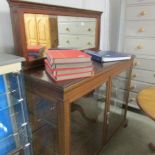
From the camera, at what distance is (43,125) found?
3.64 feet

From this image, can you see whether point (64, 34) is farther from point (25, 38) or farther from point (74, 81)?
point (74, 81)

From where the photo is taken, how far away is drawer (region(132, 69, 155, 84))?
1945 millimetres

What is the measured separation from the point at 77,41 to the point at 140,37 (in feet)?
2.64

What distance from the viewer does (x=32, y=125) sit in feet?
3.74

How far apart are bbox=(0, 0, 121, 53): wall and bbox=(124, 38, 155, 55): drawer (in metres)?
0.27

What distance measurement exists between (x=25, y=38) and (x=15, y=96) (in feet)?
1.13

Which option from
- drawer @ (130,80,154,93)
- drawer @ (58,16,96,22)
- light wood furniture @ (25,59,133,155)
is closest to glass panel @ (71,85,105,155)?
light wood furniture @ (25,59,133,155)

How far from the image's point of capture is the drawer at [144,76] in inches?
76.6

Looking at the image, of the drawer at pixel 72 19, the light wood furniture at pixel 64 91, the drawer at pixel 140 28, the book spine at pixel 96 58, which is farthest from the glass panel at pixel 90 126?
the drawer at pixel 140 28

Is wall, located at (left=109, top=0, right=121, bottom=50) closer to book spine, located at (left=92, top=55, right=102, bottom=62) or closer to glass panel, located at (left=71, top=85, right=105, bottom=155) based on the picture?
book spine, located at (left=92, top=55, right=102, bottom=62)

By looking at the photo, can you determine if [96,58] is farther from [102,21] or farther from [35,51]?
[102,21]

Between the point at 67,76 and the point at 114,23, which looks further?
the point at 114,23

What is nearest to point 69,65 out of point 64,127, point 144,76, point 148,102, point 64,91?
point 64,91

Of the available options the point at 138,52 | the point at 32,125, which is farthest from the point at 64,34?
the point at 138,52
